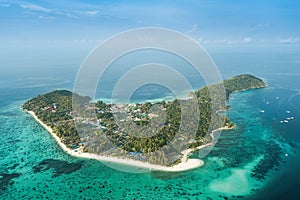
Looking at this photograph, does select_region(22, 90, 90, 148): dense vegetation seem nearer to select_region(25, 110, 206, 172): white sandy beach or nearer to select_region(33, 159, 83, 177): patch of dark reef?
select_region(25, 110, 206, 172): white sandy beach

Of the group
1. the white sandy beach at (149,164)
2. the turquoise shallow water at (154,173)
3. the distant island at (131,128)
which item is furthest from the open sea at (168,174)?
the distant island at (131,128)

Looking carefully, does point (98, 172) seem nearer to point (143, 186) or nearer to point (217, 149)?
point (143, 186)

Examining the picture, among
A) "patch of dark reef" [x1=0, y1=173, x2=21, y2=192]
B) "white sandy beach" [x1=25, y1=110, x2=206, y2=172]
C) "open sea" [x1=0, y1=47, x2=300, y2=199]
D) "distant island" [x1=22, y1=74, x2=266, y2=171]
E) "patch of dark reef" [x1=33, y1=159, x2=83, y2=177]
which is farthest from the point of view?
"distant island" [x1=22, y1=74, x2=266, y2=171]

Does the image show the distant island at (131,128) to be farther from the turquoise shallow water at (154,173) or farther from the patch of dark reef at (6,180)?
the patch of dark reef at (6,180)

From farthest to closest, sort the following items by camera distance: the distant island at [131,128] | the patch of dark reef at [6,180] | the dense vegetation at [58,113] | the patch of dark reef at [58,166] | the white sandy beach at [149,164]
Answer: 1. the dense vegetation at [58,113]
2. the distant island at [131,128]
3. the white sandy beach at [149,164]
4. the patch of dark reef at [58,166]
5. the patch of dark reef at [6,180]

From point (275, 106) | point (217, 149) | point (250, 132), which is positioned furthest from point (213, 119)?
point (275, 106)

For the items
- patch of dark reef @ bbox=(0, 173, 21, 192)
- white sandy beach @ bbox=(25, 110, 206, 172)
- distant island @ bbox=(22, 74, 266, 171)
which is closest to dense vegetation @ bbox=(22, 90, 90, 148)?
distant island @ bbox=(22, 74, 266, 171)

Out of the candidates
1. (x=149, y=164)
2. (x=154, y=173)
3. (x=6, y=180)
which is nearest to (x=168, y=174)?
(x=154, y=173)
